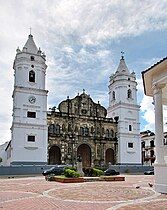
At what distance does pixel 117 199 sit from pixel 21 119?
3522 cm

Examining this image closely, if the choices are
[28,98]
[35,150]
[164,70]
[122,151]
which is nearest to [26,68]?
[28,98]

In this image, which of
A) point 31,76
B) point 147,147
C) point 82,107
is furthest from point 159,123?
point 147,147

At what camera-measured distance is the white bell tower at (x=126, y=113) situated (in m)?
53.1

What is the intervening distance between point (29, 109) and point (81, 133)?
422 inches

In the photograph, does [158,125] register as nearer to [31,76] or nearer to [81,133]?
[31,76]

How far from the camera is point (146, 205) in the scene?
31.0ft

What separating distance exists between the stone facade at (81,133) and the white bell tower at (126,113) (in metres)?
1.52

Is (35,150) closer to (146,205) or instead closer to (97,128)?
(97,128)

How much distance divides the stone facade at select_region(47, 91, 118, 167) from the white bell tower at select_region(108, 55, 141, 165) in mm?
1517

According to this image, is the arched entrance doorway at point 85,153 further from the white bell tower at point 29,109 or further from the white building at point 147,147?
the white building at point 147,147

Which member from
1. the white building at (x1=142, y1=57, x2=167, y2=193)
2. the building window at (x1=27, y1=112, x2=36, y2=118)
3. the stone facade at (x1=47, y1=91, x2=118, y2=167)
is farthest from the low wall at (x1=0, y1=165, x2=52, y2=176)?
the white building at (x1=142, y1=57, x2=167, y2=193)

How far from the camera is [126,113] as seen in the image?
54.3m

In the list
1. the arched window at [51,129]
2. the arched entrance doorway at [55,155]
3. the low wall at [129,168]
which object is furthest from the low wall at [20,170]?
the low wall at [129,168]

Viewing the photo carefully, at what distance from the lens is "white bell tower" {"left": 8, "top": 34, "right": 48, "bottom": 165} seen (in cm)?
4356
